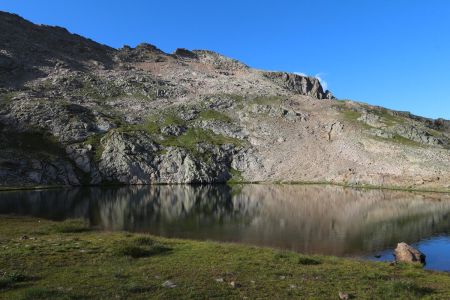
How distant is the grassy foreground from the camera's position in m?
21.1

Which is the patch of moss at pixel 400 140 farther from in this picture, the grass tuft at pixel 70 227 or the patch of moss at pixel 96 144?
the grass tuft at pixel 70 227

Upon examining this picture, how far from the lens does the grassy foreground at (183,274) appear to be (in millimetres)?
21094

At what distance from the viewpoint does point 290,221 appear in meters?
67.7

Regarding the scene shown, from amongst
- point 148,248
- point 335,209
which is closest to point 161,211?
point 335,209

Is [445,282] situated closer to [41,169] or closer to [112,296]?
[112,296]

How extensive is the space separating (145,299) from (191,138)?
166456mm

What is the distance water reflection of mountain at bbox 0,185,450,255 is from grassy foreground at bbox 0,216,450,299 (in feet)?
48.1

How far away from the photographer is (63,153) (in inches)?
5984

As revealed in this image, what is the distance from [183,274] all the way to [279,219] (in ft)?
152

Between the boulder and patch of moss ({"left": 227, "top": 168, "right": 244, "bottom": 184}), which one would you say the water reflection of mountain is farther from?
patch of moss ({"left": 227, "top": 168, "right": 244, "bottom": 184})

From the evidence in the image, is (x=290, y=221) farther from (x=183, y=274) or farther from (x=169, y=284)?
(x=169, y=284)

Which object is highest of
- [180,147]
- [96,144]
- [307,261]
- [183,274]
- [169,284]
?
[180,147]

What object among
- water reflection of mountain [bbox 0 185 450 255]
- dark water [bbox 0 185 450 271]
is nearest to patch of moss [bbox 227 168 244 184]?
water reflection of mountain [bbox 0 185 450 255]

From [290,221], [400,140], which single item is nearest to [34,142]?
[290,221]
